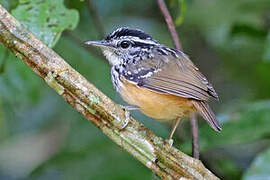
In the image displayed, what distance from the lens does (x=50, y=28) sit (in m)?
3.47

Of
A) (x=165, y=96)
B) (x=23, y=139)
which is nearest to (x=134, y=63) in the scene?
(x=165, y=96)

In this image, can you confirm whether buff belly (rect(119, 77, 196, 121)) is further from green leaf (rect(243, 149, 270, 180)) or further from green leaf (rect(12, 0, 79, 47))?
green leaf (rect(12, 0, 79, 47))

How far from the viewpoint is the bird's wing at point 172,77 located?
11.7 feet

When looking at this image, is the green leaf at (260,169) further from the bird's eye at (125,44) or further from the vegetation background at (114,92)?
the bird's eye at (125,44)

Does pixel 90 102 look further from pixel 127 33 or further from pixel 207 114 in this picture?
pixel 127 33

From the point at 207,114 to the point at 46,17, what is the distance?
1.25m

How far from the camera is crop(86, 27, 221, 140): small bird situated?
357cm

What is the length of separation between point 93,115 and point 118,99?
1.74 m

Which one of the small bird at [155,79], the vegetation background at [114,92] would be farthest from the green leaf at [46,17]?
the small bird at [155,79]

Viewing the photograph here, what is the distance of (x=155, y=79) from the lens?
3.78m

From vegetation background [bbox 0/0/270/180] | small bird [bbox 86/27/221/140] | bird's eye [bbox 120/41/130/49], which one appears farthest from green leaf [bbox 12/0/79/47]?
bird's eye [bbox 120/41/130/49]

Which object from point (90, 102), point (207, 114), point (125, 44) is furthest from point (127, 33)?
point (90, 102)

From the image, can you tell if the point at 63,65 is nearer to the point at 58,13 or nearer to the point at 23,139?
the point at 58,13

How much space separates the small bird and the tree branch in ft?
1.18
